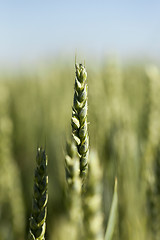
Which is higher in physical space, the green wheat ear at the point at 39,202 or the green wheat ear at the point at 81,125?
the green wheat ear at the point at 81,125

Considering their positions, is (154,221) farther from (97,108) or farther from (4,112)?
(4,112)

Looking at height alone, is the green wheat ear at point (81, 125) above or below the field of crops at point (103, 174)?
above

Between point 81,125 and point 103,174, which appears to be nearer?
point 81,125

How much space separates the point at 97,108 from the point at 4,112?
0.43 m

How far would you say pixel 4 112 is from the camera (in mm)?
1355

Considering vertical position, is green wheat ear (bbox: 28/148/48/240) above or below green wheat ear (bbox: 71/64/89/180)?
below

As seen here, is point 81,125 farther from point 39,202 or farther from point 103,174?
point 103,174

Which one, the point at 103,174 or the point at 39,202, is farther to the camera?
the point at 103,174

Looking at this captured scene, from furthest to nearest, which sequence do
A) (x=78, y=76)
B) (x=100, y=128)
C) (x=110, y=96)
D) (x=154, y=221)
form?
(x=110, y=96) < (x=100, y=128) < (x=154, y=221) < (x=78, y=76)

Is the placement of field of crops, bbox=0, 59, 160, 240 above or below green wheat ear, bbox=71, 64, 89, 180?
below

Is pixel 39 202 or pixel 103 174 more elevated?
pixel 39 202

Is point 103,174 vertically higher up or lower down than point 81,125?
lower down

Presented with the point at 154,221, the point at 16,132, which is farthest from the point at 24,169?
the point at 154,221

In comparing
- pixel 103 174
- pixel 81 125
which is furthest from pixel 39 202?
pixel 103 174
